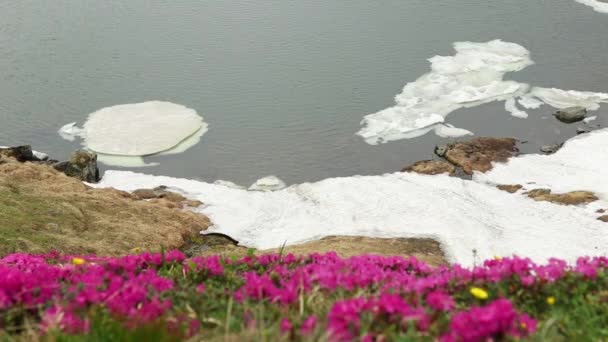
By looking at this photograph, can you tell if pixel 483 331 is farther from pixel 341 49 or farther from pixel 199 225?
pixel 341 49

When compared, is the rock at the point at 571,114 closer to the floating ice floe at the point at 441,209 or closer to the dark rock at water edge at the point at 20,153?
the floating ice floe at the point at 441,209

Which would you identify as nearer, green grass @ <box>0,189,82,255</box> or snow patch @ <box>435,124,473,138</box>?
green grass @ <box>0,189,82,255</box>

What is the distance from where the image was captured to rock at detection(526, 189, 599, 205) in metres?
30.2

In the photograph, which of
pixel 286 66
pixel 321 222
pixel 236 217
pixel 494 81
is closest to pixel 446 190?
pixel 321 222

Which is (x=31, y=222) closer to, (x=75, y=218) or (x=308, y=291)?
(x=75, y=218)

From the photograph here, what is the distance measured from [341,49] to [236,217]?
22663 mm

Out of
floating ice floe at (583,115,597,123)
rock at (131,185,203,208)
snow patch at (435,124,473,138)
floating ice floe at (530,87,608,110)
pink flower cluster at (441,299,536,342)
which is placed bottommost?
rock at (131,185,203,208)

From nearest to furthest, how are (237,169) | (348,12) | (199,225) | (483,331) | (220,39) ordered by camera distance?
(483,331) → (199,225) → (237,169) → (220,39) → (348,12)

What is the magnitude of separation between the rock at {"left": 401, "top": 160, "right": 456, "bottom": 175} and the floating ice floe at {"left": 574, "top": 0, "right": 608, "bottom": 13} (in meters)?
29.3

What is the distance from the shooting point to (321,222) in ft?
95.0

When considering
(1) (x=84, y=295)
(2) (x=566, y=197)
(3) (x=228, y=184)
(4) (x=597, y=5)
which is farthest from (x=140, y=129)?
(4) (x=597, y=5)

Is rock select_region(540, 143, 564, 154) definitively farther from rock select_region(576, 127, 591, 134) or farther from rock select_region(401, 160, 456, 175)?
rock select_region(401, 160, 456, 175)

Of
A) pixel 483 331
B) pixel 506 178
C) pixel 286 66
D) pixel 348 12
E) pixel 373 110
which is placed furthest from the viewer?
pixel 348 12

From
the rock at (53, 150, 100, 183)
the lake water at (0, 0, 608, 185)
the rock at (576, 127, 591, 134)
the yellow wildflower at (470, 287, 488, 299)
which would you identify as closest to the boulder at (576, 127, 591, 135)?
the rock at (576, 127, 591, 134)
